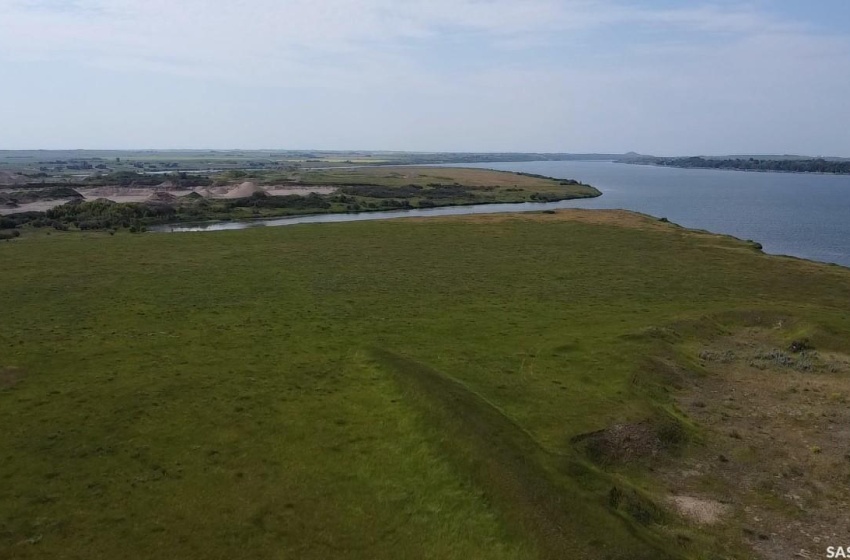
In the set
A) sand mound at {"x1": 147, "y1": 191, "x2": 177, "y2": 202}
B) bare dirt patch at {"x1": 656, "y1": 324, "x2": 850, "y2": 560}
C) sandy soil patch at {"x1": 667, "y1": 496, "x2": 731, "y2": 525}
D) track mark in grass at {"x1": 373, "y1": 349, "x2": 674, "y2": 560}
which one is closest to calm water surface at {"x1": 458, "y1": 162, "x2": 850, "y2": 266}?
bare dirt patch at {"x1": 656, "y1": 324, "x2": 850, "y2": 560}

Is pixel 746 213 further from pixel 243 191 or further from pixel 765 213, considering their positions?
pixel 243 191

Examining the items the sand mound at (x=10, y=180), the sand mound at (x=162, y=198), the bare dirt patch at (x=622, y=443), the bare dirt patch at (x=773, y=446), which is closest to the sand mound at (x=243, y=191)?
the sand mound at (x=162, y=198)

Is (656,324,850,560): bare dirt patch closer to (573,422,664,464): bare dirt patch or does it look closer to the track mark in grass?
(573,422,664,464): bare dirt patch

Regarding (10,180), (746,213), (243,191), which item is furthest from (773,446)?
(10,180)

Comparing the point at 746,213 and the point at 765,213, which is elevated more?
the point at 765,213

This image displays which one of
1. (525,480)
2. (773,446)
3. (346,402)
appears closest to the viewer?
(525,480)
